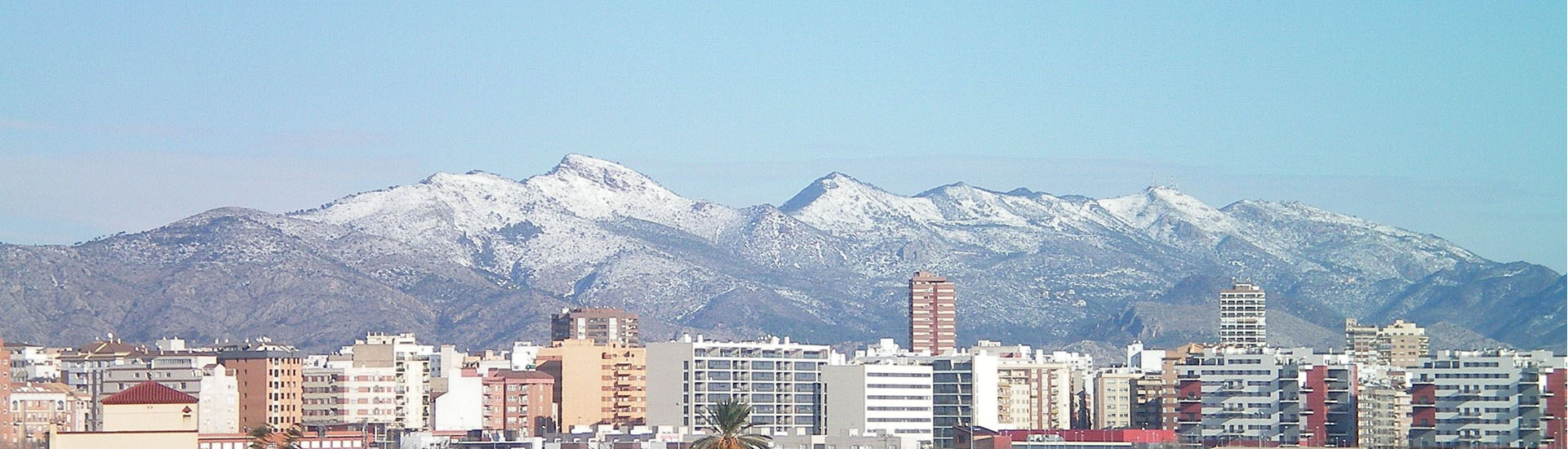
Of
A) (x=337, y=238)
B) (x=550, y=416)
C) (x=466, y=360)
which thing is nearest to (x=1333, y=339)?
(x=337, y=238)

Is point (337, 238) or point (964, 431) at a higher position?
point (337, 238)

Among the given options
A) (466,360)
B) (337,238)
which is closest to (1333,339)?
(337,238)

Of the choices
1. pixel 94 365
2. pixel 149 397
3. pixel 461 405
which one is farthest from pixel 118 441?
pixel 94 365

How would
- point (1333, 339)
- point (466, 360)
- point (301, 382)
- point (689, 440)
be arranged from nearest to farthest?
point (689, 440) < point (301, 382) < point (466, 360) < point (1333, 339)

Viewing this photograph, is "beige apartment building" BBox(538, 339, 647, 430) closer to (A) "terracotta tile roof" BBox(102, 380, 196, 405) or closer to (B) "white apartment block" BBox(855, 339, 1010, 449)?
(B) "white apartment block" BBox(855, 339, 1010, 449)

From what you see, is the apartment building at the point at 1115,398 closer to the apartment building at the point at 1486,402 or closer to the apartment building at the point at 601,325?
the apartment building at the point at 1486,402

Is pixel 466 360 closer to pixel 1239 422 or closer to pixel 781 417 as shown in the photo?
pixel 781 417

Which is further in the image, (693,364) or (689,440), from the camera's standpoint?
(693,364)

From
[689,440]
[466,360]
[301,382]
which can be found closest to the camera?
[689,440]
